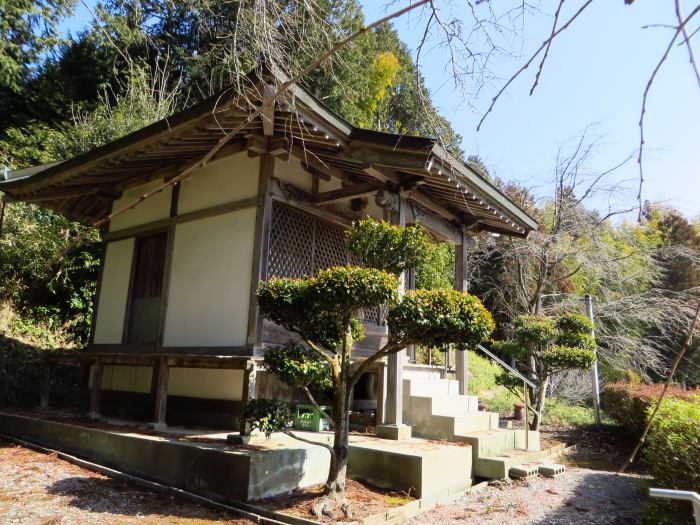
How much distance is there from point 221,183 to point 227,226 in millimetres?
667

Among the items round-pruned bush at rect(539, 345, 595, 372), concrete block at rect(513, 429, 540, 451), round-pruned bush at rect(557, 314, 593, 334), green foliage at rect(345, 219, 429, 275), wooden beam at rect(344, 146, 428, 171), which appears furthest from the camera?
round-pruned bush at rect(557, 314, 593, 334)

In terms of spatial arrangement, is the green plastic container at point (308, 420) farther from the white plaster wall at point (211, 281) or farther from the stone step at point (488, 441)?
the stone step at point (488, 441)

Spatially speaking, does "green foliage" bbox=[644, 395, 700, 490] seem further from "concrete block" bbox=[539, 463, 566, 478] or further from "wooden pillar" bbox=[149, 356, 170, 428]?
"wooden pillar" bbox=[149, 356, 170, 428]

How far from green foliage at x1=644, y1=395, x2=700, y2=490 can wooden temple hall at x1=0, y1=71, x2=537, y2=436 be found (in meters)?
2.61

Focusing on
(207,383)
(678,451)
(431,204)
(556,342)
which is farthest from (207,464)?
(556,342)

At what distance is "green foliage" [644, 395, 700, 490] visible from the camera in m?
4.14

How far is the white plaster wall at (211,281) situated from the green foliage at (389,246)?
2140 millimetres

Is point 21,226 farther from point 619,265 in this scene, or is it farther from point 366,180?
point 619,265

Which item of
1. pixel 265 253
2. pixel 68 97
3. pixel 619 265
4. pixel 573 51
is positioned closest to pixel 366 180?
pixel 265 253

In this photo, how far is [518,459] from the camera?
635cm

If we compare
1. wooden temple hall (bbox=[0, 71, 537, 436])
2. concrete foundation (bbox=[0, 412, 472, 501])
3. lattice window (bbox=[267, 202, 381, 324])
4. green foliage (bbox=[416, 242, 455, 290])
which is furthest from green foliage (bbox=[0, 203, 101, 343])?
green foliage (bbox=[416, 242, 455, 290])

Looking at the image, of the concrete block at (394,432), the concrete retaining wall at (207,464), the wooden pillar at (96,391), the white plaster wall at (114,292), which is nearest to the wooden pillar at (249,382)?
the concrete retaining wall at (207,464)

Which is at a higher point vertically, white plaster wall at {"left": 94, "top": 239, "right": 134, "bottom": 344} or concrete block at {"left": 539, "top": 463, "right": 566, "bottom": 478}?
white plaster wall at {"left": 94, "top": 239, "right": 134, "bottom": 344}

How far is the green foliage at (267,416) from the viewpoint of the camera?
4.43 m
